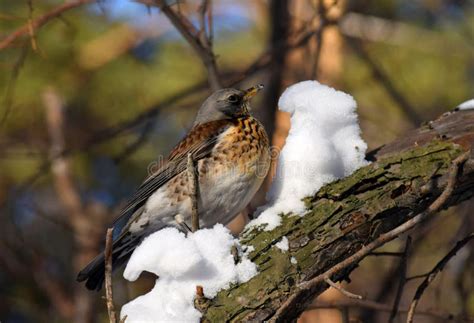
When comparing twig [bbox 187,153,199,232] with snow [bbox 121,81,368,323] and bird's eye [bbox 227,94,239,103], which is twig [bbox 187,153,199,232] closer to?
snow [bbox 121,81,368,323]

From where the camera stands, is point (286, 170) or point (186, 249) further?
point (286, 170)

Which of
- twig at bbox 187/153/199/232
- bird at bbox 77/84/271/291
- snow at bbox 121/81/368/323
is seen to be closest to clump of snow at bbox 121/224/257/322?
snow at bbox 121/81/368/323

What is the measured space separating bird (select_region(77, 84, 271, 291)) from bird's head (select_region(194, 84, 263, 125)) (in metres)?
0.25

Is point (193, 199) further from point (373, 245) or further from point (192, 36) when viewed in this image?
point (192, 36)

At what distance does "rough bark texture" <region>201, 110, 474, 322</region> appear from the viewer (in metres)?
2.91

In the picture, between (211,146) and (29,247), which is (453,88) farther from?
(29,247)

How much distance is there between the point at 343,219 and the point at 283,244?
30 centimetres

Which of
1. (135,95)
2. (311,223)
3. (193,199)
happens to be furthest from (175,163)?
(135,95)

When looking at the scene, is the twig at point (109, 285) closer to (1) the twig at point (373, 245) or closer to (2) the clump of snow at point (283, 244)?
(1) the twig at point (373, 245)

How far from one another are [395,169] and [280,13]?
2890 mm

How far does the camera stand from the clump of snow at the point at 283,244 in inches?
121

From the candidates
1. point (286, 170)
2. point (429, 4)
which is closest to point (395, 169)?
point (286, 170)

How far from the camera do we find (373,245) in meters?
2.69

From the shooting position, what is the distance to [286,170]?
3.51 metres
